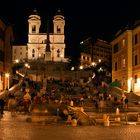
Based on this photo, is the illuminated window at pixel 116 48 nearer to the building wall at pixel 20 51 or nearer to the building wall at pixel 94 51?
the building wall at pixel 94 51

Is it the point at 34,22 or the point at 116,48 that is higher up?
the point at 34,22

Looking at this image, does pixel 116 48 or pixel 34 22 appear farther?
pixel 34 22

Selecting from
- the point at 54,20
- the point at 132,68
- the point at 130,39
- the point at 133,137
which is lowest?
the point at 133,137

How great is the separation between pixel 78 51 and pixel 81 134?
476 ft

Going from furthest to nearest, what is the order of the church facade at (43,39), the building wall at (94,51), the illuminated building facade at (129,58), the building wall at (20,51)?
the building wall at (20,51) < the building wall at (94,51) < the church facade at (43,39) < the illuminated building facade at (129,58)

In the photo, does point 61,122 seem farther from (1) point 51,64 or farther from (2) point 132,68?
(1) point 51,64

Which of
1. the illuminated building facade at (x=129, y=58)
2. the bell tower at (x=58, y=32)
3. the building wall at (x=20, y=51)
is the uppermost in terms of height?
the bell tower at (x=58, y=32)

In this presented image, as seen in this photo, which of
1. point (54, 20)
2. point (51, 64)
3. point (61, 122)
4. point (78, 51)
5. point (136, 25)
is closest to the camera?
point (61, 122)

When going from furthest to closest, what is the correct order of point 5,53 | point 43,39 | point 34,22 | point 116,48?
point 43,39 → point 34,22 → point 116,48 → point 5,53

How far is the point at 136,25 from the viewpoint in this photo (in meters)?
54.9

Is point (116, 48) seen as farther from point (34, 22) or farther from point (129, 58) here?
point (34, 22)

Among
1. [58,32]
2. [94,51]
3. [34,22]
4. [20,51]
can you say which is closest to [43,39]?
[58,32]

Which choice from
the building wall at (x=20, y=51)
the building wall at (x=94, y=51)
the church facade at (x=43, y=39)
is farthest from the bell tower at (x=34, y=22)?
the building wall at (x=94, y=51)

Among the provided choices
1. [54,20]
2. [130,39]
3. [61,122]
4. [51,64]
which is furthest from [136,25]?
[54,20]
